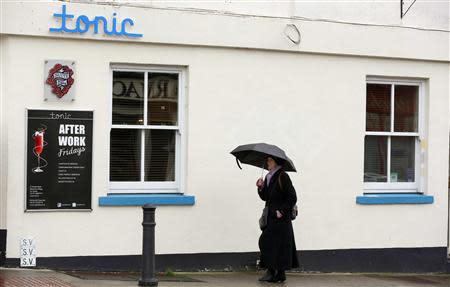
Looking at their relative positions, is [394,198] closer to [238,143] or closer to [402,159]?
[402,159]

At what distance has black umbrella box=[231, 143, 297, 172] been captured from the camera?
1130 centimetres

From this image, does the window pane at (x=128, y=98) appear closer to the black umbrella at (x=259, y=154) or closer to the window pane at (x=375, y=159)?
the black umbrella at (x=259, y=154)

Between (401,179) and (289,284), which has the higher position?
(401,179)

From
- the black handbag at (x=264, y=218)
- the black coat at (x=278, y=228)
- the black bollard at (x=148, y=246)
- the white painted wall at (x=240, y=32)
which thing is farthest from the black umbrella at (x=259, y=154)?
the black bollard at (x=148, y=246)

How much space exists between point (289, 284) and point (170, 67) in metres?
3.43

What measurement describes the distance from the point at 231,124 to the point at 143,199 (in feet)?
5.50

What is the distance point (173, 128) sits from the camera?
12406 mm

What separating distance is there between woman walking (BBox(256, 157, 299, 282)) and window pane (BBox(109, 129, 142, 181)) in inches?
72.7

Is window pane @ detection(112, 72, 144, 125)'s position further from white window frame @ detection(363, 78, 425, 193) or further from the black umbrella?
white window frame @ detection(363, 78, 425, 193)

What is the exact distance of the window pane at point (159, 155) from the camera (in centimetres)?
1243

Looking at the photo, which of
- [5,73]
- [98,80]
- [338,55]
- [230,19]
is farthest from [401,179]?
[5,73]

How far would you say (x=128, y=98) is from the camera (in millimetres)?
12258

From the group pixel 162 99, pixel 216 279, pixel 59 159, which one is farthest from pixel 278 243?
pixel 59 159

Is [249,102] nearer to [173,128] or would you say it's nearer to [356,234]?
[173,128]
